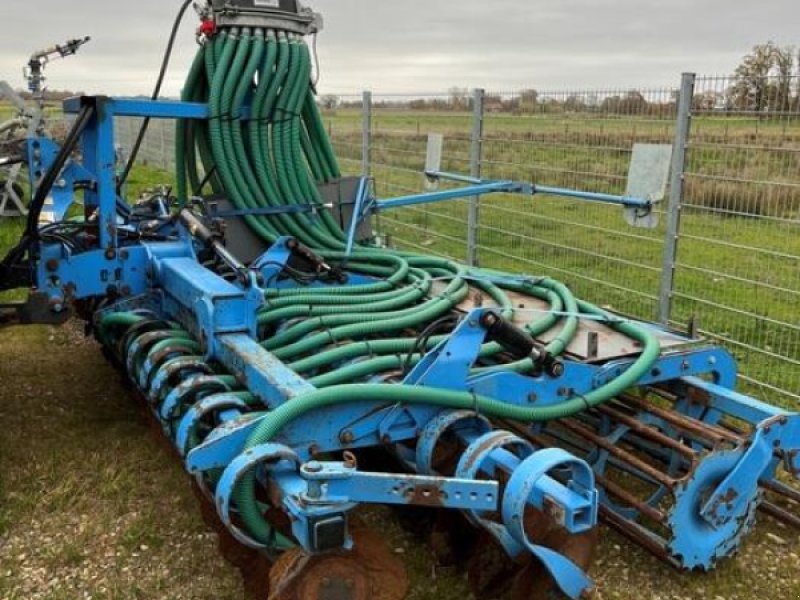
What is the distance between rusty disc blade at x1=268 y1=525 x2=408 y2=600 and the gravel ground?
612 mm

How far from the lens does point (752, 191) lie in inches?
199

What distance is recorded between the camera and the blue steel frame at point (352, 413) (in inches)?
99.0

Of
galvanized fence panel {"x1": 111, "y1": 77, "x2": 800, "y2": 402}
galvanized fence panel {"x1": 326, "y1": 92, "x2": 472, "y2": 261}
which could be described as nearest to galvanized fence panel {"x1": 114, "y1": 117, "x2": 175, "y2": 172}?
galvanized fence panel {"x1": 326, "y1": 92, "x2": 472, "y2": 261}

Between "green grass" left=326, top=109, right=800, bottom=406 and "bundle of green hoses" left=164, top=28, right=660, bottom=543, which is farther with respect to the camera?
"green grass" left=326, top=109, right=800, bottom=406

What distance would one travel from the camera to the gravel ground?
323 cm

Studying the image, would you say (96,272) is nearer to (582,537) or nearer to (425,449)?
(425,449)

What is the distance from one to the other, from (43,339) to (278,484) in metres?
4.26

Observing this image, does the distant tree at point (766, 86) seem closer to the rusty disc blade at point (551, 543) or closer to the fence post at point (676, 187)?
the fence post at point (676, 187)

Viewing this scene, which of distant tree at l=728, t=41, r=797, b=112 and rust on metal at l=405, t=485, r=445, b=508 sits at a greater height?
distant tree at l=728, t=41, r=797, b=112

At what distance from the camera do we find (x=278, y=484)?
2.52 meters

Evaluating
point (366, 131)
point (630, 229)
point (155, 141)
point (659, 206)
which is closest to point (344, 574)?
point (659, 206)

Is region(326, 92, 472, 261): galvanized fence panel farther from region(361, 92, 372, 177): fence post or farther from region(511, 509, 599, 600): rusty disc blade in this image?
region(511, 509, 599, 600): rusty disc blade

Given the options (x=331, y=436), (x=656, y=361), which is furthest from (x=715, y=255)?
(x=331, y=436)

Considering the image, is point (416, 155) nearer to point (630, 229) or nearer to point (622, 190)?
point (630, 229)
